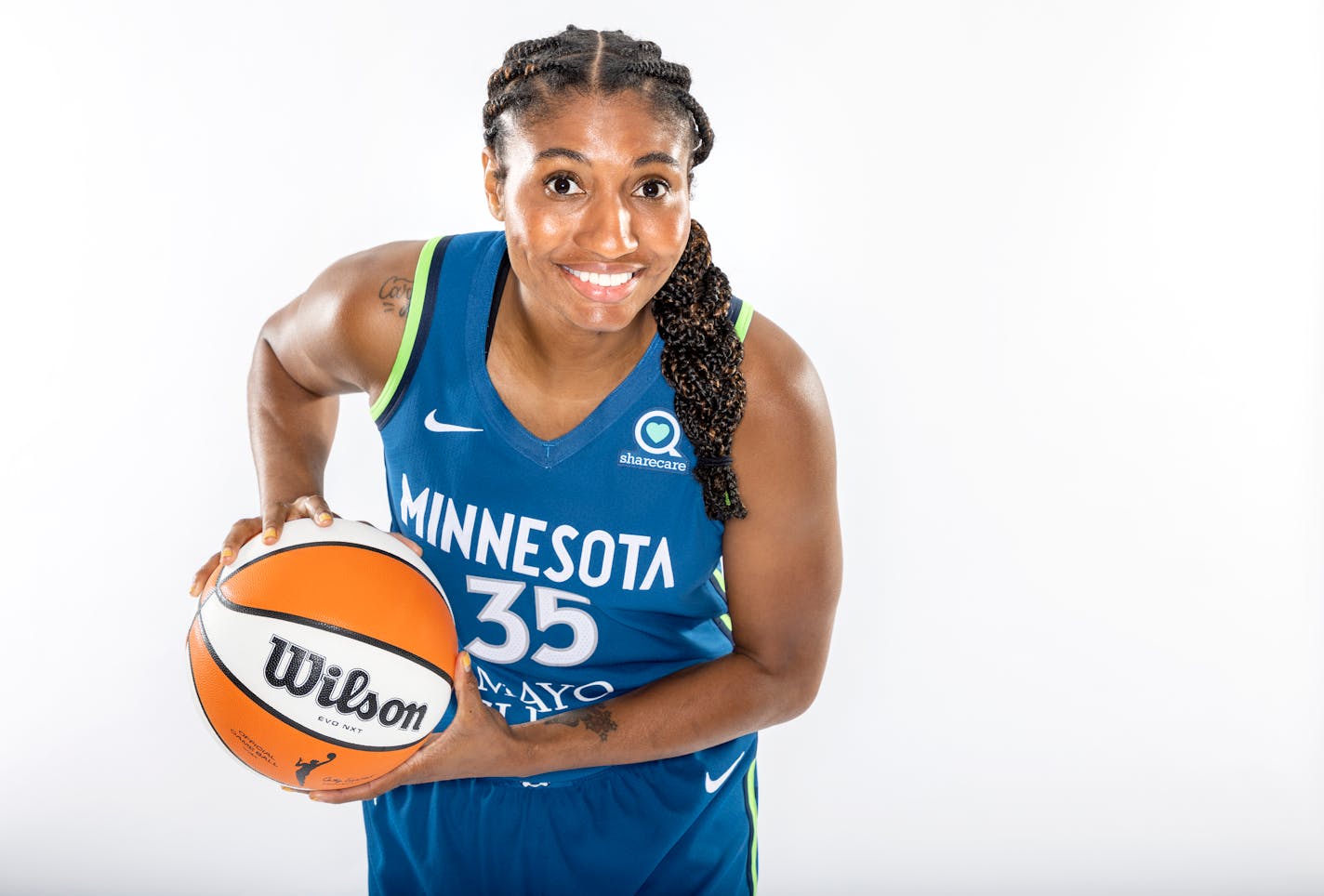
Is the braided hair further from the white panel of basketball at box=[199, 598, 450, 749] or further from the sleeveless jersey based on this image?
the white panel of basketball at box=[199, 598, 450, 749]

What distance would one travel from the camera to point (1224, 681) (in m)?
3.47

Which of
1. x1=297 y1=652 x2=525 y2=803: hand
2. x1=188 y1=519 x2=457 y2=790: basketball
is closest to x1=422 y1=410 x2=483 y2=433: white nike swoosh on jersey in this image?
x1=188 y1=519 x2=457 y2=790: basketball

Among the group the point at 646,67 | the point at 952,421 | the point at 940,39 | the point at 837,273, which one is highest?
the point at 940,39

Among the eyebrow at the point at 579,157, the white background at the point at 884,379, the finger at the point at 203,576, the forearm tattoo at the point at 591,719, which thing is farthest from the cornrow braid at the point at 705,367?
the white background at the point at 884,379

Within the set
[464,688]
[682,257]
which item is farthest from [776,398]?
[464,688]

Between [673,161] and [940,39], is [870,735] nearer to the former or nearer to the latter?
[940,39]

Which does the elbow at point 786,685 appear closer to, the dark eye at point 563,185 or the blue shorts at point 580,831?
the blue shorts at point 580,831

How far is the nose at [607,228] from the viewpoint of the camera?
1.56m

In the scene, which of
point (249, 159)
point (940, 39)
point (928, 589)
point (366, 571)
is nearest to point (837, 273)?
point (940, 39)

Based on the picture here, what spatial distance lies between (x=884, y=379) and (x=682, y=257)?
4.94ft

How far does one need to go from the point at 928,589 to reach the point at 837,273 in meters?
0.90

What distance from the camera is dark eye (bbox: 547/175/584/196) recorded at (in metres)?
1.59

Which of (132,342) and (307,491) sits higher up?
(132,342)

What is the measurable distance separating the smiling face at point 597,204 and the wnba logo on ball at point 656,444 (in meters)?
0.21
